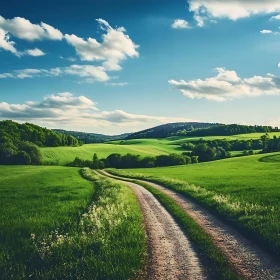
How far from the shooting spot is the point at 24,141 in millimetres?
122000

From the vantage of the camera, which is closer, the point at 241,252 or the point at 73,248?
the point at 241,252

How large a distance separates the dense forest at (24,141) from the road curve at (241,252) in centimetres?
9565

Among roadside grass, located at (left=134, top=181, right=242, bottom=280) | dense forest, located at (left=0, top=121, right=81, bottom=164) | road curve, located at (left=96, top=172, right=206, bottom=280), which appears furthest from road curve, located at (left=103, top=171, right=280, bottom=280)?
dense forest, located at (left=0, top=121, right=81, bottom=164)

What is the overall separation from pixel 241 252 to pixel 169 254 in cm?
290

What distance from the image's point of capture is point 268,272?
10562mm

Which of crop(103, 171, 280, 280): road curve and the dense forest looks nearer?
crop(103, 171, 280, 280): road curve

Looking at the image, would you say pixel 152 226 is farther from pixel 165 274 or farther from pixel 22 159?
pixel 22 159

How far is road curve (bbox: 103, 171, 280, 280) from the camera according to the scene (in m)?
10.6

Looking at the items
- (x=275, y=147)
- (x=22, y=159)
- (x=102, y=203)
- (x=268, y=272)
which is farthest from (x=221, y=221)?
(x=275, y=147)

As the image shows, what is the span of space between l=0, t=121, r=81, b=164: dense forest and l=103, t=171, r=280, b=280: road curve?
95649 millimetres

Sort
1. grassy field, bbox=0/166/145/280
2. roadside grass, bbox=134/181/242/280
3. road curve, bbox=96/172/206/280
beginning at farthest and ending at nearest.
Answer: grassy field, bbox=0/166/145/280 < road curve, bbox=96/172/206/280 < roadside grass, bbox=134/181/242/280

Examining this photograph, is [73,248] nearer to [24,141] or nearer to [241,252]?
[241,252]

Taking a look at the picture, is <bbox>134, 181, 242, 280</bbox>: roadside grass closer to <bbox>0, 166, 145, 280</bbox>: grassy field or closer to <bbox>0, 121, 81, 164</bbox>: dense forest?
<bbox>0, 166, 145, 280</bbox>: grassy field

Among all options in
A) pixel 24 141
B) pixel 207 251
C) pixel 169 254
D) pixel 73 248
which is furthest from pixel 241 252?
pixel 24 141
